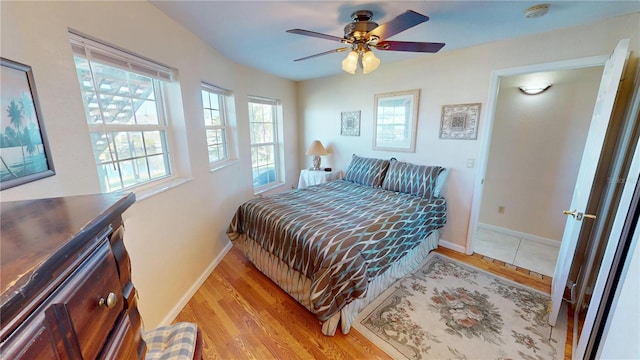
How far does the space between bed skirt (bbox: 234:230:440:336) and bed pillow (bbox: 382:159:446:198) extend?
50cm

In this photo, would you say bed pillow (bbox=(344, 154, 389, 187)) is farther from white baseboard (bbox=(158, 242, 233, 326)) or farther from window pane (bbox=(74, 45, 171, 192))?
window pane (bbox=(74, 45, 171, 192))

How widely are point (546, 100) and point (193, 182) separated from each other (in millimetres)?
3894

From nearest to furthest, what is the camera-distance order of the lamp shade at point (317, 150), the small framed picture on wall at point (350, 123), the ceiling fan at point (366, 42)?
1. the ceiling fan at point (366, 42)
2. the small framed picture on wall at point (350, 123)
3. the lamp shade at point (317, 150)

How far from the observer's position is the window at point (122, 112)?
4.50 feet

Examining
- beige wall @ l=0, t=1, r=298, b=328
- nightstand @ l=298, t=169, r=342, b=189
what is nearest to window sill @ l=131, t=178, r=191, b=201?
beige wall @ l=0, t=1, r=298, b=328

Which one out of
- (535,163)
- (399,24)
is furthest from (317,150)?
(535,163)

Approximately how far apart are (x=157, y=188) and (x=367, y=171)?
2.34 meters

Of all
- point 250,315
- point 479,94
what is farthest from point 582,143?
point 250,315

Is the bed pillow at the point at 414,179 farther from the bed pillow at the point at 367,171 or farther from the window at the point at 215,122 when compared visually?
the window at the point at 215,122

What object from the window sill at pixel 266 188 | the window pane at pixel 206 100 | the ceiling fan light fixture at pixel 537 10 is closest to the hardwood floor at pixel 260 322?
the window sill at pixel 266 188

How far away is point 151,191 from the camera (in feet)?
5.47

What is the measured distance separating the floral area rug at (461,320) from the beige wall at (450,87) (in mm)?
798

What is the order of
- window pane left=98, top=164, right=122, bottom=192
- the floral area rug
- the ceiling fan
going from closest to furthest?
window pane left=98, top=164, right=122, bottom=192 < the floral area rug < the ceiling fan

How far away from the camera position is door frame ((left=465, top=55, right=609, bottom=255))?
1.96 m
